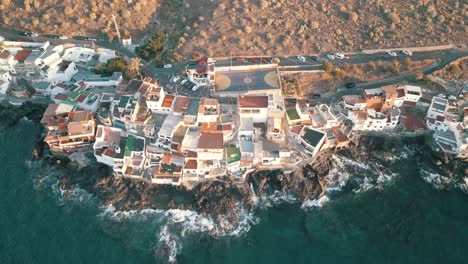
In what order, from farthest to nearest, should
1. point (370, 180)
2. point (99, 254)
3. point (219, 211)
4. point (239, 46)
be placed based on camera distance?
1. point (239, 46)
2. point (370, 180)
3. point (219, 211)
4. point (99, 254)

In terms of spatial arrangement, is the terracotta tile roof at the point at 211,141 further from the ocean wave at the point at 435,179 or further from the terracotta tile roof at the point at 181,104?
the ocean wave at the point at 435,179

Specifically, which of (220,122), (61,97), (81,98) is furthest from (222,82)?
(61,97)

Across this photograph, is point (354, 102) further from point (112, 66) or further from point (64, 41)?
point (64, 41)

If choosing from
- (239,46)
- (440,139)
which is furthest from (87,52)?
(440,139)

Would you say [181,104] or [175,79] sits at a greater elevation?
[175,79]

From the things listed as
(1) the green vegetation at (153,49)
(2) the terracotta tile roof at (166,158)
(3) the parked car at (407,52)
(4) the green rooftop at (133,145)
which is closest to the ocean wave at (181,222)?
(2) the terracotta tile roof at (166,158)

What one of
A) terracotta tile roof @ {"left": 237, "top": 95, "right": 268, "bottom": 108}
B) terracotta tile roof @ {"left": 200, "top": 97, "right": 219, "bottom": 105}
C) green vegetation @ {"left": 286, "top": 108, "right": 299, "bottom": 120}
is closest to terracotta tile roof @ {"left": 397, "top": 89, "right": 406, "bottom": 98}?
green vegetation @ {"left": 286, "top": 108, "right": 299, "bottom": 120}

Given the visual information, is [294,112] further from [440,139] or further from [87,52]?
[87,52]
